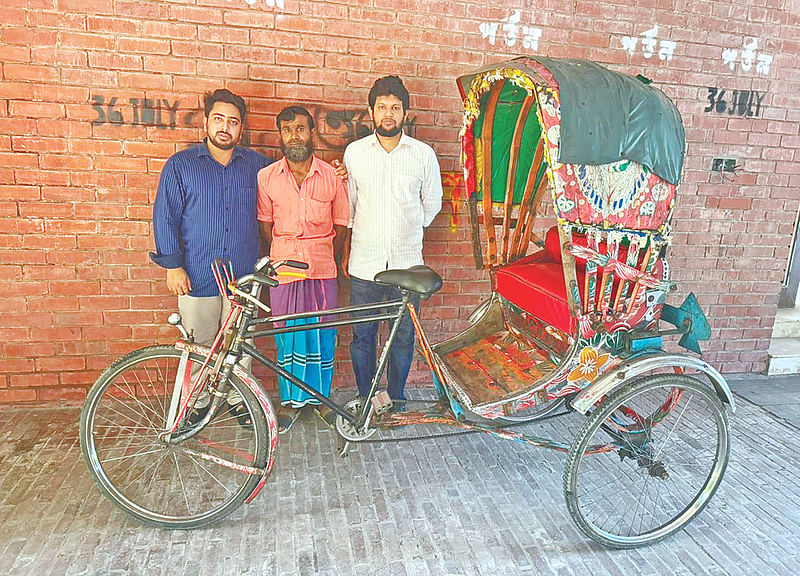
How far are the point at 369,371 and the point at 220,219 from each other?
1.32 metres

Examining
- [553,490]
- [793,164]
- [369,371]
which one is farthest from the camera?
[793,164]

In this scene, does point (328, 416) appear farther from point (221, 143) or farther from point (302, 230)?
point (221, 143)

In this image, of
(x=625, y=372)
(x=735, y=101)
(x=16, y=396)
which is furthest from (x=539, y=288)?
(x=16, y=396)

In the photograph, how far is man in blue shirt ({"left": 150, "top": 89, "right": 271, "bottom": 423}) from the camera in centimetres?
312

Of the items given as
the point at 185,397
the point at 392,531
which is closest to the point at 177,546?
the point at 185,397

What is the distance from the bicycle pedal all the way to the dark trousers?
68 centimetres

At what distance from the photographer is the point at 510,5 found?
3.75 m

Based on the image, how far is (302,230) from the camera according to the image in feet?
10.8

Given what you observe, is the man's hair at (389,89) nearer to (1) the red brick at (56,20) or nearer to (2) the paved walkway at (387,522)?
(1) the red brick at (56,20)

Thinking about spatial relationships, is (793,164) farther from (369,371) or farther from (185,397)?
(185,397)

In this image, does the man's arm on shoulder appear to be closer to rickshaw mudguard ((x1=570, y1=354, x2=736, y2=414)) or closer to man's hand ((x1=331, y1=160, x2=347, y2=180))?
man's hand ((x1=331, y1=160, x2=347, y2=180))

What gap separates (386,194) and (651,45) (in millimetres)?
2388

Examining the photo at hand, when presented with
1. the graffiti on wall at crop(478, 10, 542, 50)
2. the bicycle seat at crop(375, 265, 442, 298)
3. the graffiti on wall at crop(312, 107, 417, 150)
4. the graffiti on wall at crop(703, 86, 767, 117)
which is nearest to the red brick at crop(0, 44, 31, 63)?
the graffiti on wall at crop(312, 107, 417, 150)

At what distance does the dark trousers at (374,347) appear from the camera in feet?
11.4
